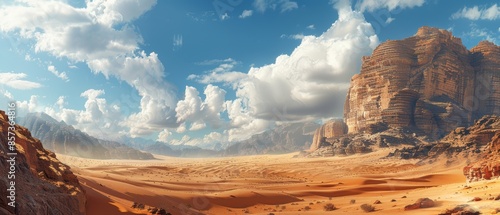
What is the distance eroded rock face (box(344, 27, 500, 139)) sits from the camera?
313 feet

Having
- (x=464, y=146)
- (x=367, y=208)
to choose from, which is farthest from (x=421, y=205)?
(x=464, y=146)

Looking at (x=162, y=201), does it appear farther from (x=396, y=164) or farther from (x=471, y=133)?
(x=471, y=133)

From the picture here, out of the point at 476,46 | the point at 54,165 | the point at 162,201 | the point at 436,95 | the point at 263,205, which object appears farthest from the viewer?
the point at 476,46

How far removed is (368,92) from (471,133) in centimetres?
5043

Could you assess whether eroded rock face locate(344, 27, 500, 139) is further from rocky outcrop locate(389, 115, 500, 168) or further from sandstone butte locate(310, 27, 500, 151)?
rocky outcrop locate(389, 115, 500, 168)

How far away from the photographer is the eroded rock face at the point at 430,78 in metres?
95.5

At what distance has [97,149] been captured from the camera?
134 meters

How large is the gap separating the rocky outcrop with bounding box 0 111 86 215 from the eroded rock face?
88.4 metres

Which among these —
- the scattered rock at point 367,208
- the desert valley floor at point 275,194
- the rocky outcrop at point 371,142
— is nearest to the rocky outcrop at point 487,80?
the rocky outcrop at point 371,142

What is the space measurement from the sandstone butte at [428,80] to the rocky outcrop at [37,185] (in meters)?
86.5

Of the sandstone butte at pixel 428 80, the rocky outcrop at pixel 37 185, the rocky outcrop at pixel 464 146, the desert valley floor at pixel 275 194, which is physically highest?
the sandstone butte at pixel 428 80

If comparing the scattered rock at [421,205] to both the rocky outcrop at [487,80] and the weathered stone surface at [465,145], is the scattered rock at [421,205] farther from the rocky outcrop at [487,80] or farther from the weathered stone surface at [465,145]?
the rocky outcrop at [487,80]

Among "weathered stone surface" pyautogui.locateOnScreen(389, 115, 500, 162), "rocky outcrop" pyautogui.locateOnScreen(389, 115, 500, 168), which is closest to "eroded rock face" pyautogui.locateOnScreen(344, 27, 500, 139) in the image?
"rocky outcrop" pyautogui.locateOnScreen(389, 115, 500, 168)

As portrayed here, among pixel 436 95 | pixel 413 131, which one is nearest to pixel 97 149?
Result: pixel 413 131
